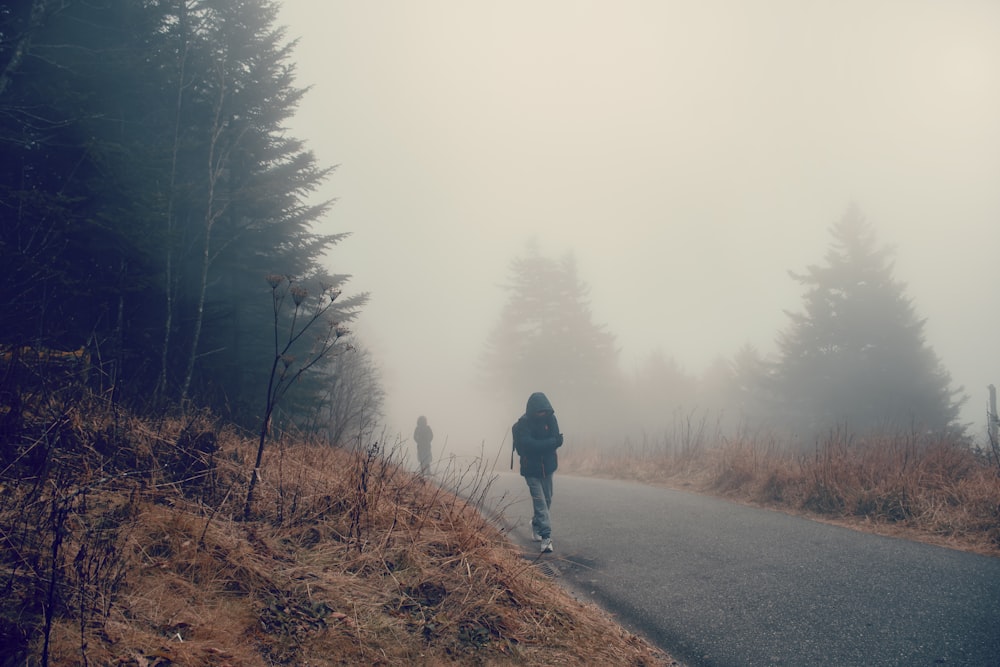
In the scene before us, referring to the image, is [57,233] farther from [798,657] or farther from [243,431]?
[798,657]

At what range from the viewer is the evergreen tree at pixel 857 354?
2152cm

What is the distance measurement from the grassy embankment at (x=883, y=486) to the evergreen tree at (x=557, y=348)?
22.5m

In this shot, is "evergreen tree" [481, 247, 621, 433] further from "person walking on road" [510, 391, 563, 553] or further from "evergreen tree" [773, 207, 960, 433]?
"person walking on road" [510, 391, 563, 553]

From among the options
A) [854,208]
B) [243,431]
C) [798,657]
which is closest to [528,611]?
[798,657]

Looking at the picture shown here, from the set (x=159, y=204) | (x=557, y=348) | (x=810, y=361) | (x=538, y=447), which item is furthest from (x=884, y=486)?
(x=557, y=348)

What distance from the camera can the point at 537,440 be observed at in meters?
6.71

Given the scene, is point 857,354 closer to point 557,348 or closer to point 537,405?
point 557,348

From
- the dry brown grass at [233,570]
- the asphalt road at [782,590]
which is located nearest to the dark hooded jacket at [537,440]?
the asphalt road at [782,590]

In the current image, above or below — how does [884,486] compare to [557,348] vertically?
below

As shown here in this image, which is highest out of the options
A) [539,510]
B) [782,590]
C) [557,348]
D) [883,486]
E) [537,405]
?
[557,348]

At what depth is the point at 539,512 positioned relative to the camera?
239 inches

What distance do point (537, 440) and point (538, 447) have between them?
0.11 metres

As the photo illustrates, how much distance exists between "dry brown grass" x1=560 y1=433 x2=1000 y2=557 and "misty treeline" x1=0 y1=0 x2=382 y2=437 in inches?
265

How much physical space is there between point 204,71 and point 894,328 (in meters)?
28.2
